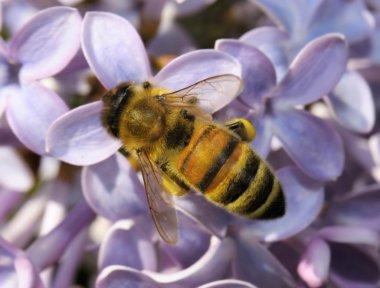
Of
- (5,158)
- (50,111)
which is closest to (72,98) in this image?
(5,158)

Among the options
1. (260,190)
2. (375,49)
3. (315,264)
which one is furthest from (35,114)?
(375,49)

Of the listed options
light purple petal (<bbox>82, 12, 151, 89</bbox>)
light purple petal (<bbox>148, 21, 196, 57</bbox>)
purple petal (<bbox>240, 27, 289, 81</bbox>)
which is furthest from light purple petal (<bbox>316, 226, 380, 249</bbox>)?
light purple petal (<bbox>148, 21, 196, 57</bbox>)

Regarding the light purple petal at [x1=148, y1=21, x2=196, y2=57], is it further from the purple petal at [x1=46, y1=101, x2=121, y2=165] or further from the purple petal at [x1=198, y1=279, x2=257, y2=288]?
the purple petal at [x1=198, y1=279, x2=257, y2=288]

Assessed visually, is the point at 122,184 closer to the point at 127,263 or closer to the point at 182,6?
the point at 127,263

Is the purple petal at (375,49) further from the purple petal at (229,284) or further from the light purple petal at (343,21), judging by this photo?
the purple petal at (229,284)

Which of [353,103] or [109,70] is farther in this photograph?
[353,103]

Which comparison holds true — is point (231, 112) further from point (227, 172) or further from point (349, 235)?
point (349, 235)

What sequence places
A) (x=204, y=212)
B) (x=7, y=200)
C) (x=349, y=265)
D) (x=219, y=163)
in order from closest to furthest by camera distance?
(x=219, y=163) → (x=204, y=212) → (x=349, y=265) → (x=7, y=200)

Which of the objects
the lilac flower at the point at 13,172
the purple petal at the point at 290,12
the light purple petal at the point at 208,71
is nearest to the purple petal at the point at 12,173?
the lilac flower at the point at 13,172
